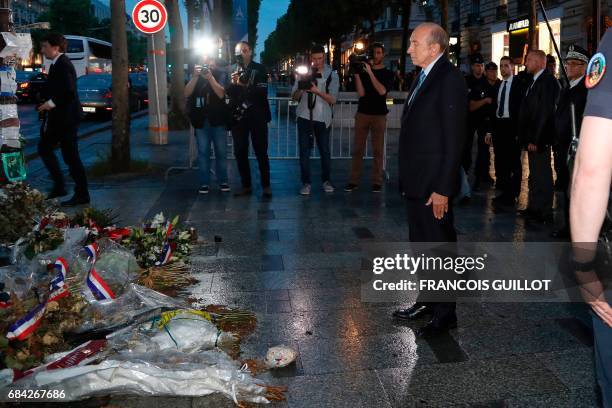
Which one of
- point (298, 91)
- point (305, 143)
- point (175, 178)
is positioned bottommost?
point (175, 178)

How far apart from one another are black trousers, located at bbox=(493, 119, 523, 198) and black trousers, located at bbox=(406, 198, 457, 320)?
447 centimetres

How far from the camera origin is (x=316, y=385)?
3756 mm

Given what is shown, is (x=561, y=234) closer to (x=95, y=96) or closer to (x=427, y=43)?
(x=427, y=43)

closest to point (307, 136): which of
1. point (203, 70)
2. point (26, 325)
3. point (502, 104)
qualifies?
point (203, 70)

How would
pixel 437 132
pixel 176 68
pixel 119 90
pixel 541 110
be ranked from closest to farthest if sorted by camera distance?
pixel 437 132, pixel 541 110, pixel 119 90, pixel 176 68

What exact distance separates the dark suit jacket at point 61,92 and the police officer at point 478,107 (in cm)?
517

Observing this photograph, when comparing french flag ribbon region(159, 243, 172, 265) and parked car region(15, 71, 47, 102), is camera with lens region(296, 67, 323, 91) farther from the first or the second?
parked car region(15, 71, 47, 102)

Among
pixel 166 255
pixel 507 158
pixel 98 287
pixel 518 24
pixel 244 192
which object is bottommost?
pixel 244 192

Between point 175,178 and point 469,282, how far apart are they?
657 centimetres

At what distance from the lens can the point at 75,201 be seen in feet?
28.3

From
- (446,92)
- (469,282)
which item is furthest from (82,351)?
(469,282)

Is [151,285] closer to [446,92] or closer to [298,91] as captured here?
[446,92]

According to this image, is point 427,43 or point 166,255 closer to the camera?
point 427,43

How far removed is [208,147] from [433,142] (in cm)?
554
